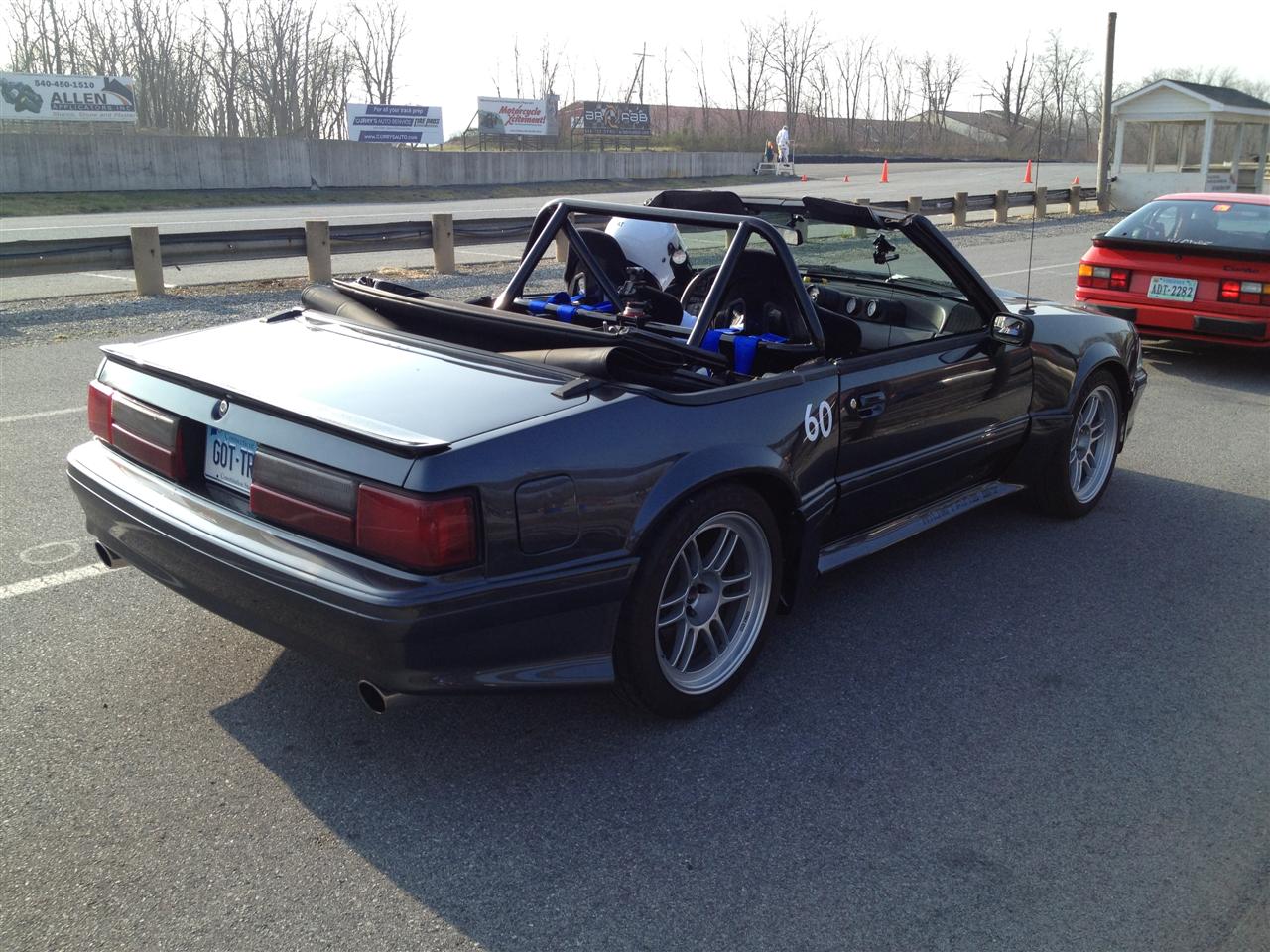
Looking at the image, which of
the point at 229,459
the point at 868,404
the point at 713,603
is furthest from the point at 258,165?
the point at 713,603

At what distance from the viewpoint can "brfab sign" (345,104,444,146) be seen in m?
40.3

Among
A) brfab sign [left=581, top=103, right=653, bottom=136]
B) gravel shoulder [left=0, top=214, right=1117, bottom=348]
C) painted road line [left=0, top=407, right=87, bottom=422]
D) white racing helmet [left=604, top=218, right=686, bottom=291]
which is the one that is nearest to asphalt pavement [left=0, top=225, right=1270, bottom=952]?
white racing helmet [left=604, top=218, right=686, bottom=291]

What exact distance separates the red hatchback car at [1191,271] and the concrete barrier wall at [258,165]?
27.1m

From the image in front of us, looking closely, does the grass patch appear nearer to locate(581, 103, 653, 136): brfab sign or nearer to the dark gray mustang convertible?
locate(581, 103, 653, 136): brfab sign

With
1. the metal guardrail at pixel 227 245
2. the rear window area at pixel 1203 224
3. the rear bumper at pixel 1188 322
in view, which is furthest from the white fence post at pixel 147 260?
the rear window area at pixel 1203 224

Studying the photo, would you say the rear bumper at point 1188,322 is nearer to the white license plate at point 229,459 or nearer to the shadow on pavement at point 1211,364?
the shadow on pavement at point 1211,364

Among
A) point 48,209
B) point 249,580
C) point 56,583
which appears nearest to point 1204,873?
point 249,580

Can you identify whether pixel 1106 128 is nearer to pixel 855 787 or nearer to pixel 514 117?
pixel 514 117

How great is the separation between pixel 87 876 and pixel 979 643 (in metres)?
2.88

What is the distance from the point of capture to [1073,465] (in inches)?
210

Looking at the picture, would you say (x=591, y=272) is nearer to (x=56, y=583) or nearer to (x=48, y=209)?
(x=56, y=583)

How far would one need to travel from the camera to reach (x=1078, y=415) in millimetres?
5219

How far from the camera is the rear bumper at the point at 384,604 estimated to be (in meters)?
2.69

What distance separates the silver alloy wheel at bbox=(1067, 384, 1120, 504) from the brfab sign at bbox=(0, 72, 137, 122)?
3508 centimetres
